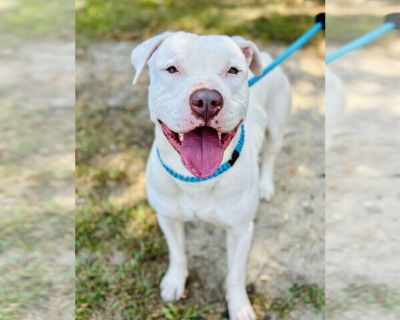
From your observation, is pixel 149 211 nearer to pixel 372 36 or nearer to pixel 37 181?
pixel 37 181

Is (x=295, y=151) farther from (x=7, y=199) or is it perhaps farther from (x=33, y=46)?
(x=33, y=46)

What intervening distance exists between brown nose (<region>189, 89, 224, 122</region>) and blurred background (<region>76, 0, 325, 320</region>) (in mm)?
1444

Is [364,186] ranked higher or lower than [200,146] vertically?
lower

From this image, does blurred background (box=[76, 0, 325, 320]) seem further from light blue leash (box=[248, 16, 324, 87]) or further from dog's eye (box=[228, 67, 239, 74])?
dog's eye (box=[228, 67, 239, 74])

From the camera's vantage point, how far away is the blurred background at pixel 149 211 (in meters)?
3.50

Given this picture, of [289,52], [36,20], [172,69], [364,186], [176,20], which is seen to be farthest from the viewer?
[176,20]

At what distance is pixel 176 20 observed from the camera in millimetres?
6730

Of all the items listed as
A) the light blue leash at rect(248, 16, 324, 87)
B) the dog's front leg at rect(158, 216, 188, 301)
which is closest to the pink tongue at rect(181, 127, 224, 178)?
the light blue leash at rect(248, 16, 324, 87)

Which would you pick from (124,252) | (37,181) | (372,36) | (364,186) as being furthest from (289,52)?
(37,181)

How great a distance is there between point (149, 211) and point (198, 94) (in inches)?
71.8

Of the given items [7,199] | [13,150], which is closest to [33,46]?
[13,150]

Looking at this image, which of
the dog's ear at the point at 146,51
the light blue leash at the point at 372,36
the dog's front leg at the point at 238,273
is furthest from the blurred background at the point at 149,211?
the dog's ear at the point at 146,51

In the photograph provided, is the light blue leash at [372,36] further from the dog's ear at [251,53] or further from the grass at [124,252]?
the grass at [124,252]

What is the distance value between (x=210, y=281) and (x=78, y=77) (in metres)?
2.80
